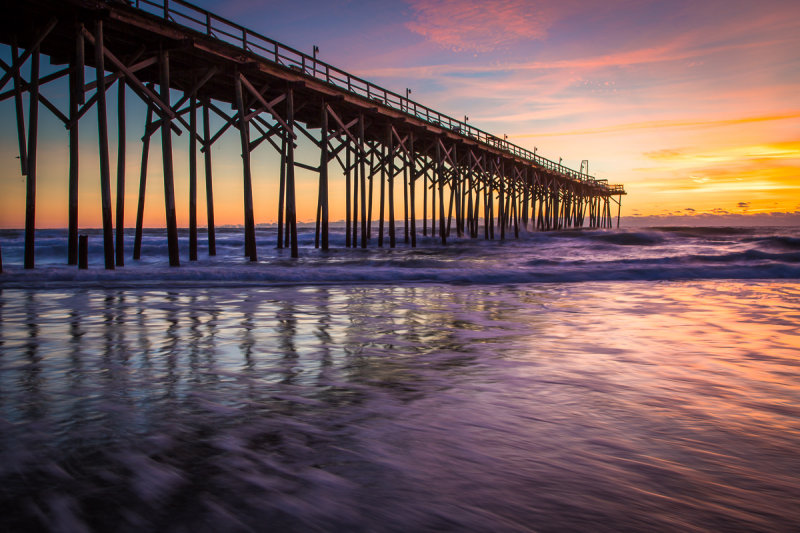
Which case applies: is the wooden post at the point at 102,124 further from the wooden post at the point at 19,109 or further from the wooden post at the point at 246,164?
the wooden post at the point at 246,164

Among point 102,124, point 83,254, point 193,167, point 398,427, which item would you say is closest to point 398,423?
point 398,427

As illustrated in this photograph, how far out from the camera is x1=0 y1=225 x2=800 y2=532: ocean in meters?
1.39

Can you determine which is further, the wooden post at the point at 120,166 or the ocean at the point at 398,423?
the wooden post at the point at 120,166

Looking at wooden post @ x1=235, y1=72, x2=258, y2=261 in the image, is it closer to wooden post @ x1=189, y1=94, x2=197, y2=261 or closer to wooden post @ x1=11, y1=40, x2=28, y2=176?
wooden post @ x1=189, y1=94, x2=197, y2=261

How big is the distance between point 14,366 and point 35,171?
7440 millimetres

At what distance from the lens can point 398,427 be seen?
6.66 feet

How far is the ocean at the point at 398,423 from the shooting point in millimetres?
1388

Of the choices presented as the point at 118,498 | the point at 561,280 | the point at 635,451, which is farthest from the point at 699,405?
the point at 561,280

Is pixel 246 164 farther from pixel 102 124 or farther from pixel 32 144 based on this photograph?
pixel 32 144

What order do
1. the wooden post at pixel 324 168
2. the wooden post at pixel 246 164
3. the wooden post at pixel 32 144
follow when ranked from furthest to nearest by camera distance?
1. the wooden post at pixel 324 168
2. the wooden post at pixel 246 164
3. the wooden post at pixel 32 144

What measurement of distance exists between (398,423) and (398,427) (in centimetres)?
5

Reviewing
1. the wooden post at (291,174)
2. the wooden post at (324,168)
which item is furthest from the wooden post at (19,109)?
the wooden post at (324,168)

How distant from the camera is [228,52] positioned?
1114 cm

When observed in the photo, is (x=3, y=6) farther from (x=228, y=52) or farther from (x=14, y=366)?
(x=14, y=366)
